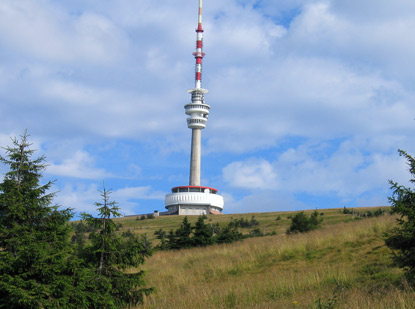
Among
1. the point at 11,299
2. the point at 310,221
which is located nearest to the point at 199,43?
the point at 310,221

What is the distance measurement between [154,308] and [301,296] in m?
4.13

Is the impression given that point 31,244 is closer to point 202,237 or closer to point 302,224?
point 202,237

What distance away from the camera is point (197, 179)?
5295 inches

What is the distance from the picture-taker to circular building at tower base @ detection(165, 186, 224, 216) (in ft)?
425

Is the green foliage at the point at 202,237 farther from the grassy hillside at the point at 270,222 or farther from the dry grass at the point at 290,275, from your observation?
the grassy hillside at the point at 270,222

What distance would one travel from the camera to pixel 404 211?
1015 centimetres

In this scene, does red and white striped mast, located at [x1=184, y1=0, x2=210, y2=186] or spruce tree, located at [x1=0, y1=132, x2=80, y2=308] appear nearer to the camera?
spruce tree, located at [x1=0, y1=132, x2=80, y2=308]

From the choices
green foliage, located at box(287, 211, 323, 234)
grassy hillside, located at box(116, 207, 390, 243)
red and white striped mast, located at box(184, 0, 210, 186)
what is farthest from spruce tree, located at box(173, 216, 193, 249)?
red and white striped mast, located at box(184, 0, 210, 186)

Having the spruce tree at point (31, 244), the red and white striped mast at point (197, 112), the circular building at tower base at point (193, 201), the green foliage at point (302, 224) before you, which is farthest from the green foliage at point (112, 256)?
the red and white striped mast at point (197, 112)

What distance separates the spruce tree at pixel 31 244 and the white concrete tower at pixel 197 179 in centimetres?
11633

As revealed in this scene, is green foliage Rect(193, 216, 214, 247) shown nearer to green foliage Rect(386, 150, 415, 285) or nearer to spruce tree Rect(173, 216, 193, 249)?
Answer: spruce tree Rect(173, 216, 193, 249)

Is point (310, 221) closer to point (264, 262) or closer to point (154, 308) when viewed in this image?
point (264, 262)

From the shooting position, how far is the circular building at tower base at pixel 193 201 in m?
130

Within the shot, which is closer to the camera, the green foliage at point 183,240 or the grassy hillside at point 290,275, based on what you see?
the grassy hillside at point 290,275
